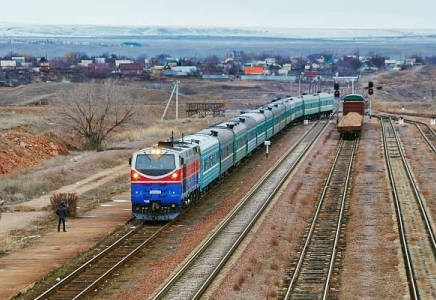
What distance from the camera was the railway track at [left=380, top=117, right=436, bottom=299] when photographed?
25644mm

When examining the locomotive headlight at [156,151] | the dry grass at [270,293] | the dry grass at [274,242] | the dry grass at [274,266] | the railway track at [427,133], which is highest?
the locomotive headlight at [156,151]

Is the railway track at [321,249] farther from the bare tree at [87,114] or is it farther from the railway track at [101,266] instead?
the bare tree at [87,114]

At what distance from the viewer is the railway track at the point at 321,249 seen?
25.0 meters

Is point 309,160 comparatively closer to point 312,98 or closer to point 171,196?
point 171,196

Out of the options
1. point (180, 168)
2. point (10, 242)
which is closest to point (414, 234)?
point (180, 168)

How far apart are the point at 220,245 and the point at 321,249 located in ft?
11.7

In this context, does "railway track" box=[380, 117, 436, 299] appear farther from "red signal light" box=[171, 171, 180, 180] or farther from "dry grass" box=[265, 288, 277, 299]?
"red signal light" box=[171, 171, 180, 180]

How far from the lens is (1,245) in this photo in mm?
31938

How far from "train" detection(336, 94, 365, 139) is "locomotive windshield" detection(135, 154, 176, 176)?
4397 centimetres

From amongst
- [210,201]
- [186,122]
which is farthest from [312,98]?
[210,201]

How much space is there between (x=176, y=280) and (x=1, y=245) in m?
9.07

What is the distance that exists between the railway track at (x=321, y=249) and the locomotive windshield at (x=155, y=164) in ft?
20.4

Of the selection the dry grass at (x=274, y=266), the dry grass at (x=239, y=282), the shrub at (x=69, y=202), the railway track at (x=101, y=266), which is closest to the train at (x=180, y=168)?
Result: the railway track at (x=101, y=266)

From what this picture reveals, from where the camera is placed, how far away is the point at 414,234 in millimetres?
33500
